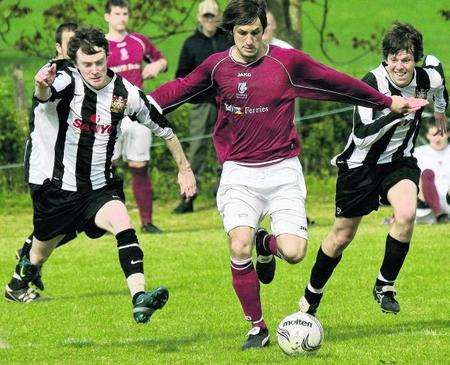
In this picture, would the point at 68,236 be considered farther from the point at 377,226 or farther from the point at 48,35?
the point at 48,35

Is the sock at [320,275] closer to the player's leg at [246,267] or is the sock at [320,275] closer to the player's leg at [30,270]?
the player's leg at [246,267]

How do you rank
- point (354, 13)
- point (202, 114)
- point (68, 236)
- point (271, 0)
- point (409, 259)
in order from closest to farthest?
point (68, 236) < point (409, 259) < point (202, 114) < point (271, 0) < point (354, 13)

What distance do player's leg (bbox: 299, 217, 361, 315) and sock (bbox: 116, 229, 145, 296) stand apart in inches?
Answer: 54.2

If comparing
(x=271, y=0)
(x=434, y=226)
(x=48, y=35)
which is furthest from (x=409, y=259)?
(x=48, y=35)

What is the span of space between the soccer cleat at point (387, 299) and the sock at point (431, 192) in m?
6.08

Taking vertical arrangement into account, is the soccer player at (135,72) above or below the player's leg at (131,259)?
below

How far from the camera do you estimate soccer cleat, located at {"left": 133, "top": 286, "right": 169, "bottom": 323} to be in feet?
30.2

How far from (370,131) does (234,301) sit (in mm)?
2253

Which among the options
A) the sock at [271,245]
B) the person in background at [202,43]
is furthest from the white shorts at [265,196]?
the person in background at [202,43]

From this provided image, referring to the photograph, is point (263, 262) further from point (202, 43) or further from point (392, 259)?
point (202, 43)

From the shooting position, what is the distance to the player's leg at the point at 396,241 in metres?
10.2

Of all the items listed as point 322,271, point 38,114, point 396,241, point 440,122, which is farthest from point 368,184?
point 38,114

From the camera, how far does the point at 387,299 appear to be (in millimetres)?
10289

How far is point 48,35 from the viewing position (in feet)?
72.5
